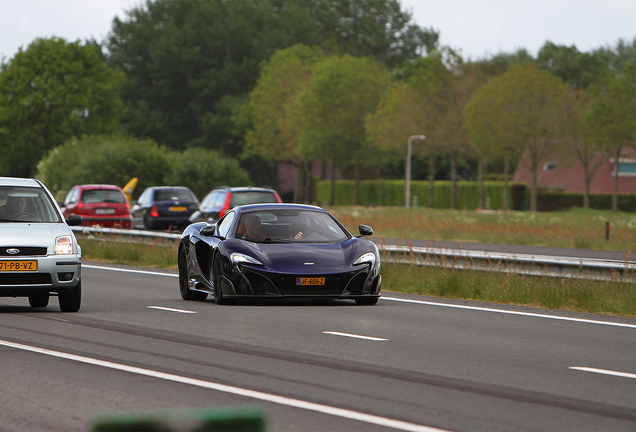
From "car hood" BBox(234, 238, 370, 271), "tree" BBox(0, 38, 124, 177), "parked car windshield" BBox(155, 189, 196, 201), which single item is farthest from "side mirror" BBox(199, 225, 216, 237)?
"tree" BBox(0, 38, 124, 177)

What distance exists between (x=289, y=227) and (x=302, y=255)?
102 cm

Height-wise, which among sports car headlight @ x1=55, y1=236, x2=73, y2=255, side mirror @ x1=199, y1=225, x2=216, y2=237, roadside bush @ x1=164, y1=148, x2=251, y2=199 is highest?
roadside bush @ x1=164, y1=148, x2=251, y2=199

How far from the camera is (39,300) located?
1330 cm

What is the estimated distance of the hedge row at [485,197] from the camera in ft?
234

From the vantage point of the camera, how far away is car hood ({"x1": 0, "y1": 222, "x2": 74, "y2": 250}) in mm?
11969

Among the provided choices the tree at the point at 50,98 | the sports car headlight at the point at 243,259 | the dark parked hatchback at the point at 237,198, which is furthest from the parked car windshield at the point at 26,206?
the tree at the point at 50,98

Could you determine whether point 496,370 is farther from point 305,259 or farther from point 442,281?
point 442,281

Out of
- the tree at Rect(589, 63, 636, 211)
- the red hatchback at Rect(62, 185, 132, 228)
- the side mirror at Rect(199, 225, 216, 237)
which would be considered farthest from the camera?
the tree at Rect(589, 63, 636, 211)

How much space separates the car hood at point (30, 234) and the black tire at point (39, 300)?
1.07 meters

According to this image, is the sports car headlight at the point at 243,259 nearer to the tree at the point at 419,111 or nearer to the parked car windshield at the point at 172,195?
the parked car windshield at the point at 172,195

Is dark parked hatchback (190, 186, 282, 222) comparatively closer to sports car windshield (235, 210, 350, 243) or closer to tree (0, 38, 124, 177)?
sports car windshield (235, 210, 350, 243)

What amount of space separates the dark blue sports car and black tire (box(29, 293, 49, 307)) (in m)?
1.99

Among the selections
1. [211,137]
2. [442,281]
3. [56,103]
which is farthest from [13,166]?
[442,281]

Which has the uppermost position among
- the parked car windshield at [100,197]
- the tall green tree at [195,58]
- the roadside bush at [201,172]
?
the tall green tree at [195,58]
